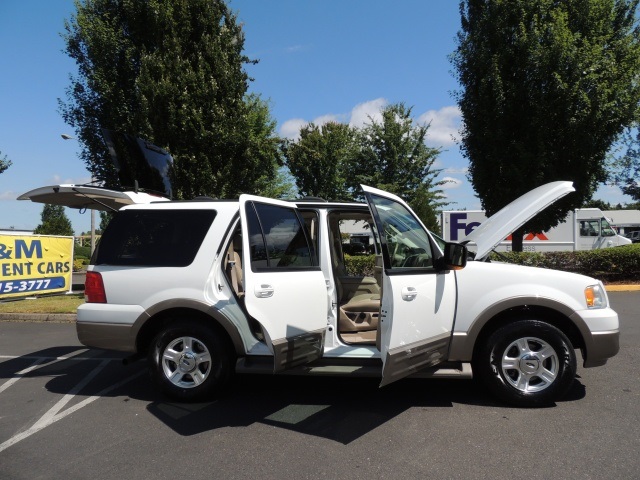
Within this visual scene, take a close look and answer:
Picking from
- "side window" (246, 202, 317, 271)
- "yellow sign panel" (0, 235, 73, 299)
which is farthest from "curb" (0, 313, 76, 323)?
"side window" (246, 202, 317, 271)

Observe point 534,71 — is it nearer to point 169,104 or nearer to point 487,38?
point 487,38

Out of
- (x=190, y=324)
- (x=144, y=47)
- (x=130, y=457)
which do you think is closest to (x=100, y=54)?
(x=144, y=47)

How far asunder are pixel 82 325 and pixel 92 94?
38.9ft

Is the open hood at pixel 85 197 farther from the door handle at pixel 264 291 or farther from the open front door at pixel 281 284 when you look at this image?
the door handle at pixel 264 291

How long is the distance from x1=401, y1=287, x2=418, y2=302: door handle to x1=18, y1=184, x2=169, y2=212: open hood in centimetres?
306

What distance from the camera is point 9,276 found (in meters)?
11.5

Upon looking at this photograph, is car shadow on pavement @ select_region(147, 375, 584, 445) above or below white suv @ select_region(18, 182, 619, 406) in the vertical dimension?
below

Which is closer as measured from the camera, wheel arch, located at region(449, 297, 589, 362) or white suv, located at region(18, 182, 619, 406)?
white suv, located at region(18, 182, 619, 406)

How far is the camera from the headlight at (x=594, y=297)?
4.22 meters

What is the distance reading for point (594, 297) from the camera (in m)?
4.25

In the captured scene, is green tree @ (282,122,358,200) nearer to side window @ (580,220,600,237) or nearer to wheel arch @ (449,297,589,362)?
side window @ (580,220,600,237)

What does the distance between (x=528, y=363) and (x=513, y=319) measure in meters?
0.40

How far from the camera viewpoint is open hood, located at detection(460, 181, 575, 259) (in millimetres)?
4426

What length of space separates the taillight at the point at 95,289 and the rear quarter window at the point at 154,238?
15cm
